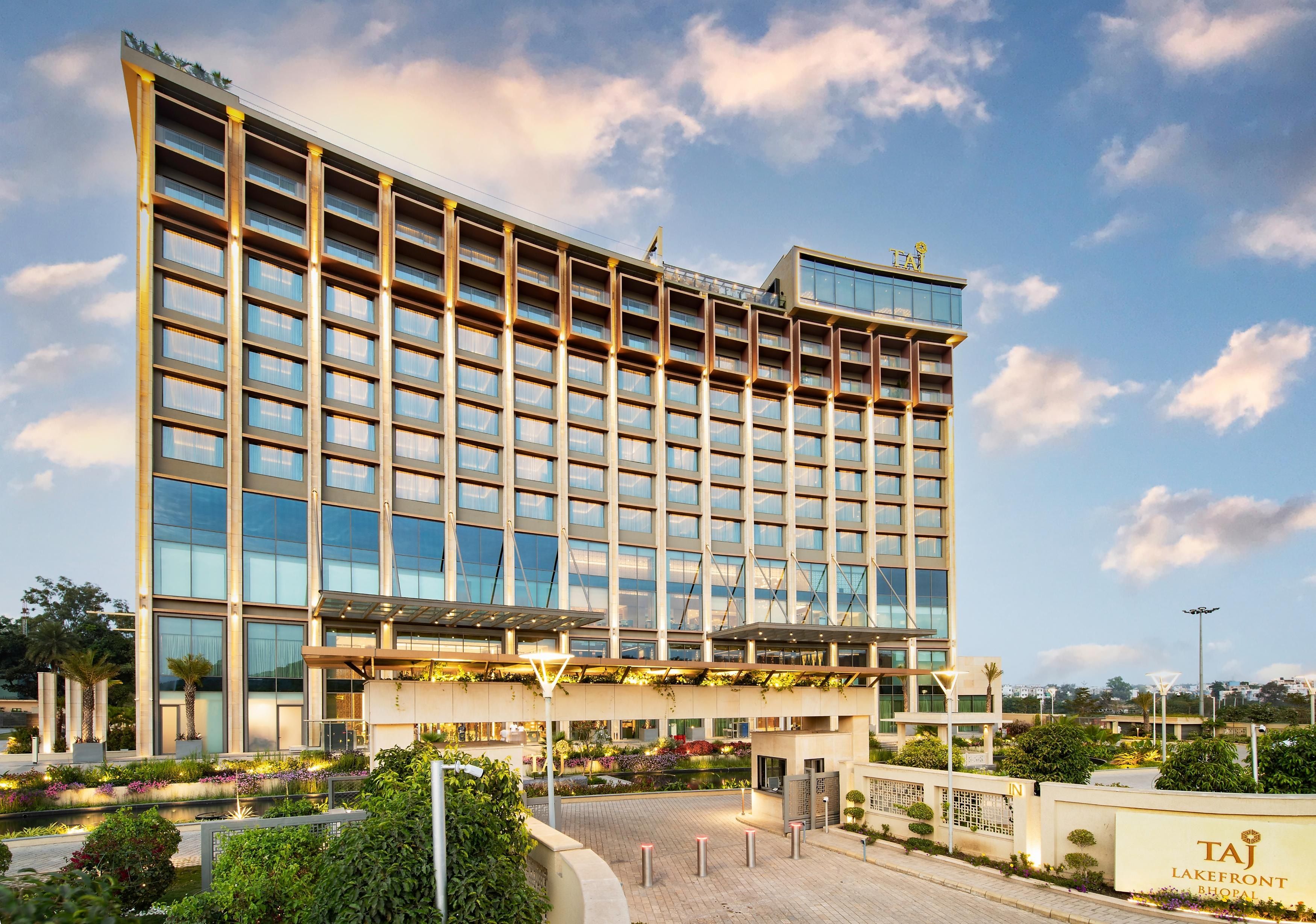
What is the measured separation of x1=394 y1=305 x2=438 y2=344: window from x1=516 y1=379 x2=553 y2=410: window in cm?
702

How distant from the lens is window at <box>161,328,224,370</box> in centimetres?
4519

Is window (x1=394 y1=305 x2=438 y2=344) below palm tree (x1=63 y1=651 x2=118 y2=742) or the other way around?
the other way around

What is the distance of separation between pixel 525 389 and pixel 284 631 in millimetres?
23483

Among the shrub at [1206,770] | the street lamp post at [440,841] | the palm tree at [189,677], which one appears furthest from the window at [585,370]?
the street lamp post at [440,841]

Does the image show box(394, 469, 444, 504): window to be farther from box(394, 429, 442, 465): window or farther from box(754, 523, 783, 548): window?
box(754, 523, 783, 548): window

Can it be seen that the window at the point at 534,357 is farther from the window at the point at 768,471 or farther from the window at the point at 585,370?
the window at the point at 768,471

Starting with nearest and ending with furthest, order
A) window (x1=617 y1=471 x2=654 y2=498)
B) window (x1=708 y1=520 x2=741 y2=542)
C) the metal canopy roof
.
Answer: the metal canopy roof < window (x1=617 y1=471 x2=654 y2=498) < window (x1=708 y1=520 x2=741 y2=542)

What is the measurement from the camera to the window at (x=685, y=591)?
63.6 meters

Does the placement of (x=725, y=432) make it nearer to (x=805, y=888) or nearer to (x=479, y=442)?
(x=479, y=442)

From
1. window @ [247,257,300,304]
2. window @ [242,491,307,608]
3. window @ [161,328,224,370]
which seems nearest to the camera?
window @ [161,328,224,370]

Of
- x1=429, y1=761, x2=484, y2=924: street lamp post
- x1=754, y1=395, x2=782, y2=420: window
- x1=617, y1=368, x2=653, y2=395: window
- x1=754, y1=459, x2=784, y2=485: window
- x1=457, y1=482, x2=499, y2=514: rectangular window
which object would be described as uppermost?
x1=617, y1=368, x2=653, y2=395: window

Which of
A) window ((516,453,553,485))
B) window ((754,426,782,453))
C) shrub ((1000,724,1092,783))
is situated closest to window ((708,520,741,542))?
window ((754,426,782,453))

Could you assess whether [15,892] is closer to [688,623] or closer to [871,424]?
[688,623]

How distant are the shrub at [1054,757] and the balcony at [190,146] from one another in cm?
5104
